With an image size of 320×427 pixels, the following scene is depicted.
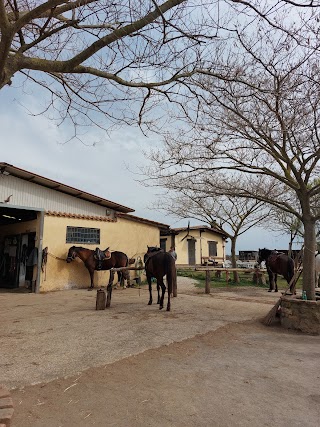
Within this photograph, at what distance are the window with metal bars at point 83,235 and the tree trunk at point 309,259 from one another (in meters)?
9.11

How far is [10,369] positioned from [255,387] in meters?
2.90

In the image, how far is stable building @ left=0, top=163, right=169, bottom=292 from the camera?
11.8 meters

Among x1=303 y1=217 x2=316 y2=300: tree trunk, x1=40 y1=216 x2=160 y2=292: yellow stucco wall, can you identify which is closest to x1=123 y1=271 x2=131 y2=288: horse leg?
x1=40 y1=216 x2=160 y2=292: yellow stucco wall

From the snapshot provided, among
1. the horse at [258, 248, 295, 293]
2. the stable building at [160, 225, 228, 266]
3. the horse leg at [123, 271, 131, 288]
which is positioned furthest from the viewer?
the stable building at [160, 225, 228, 266]

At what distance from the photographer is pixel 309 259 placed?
678 cm

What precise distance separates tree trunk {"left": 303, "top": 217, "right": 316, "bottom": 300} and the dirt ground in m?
1.10

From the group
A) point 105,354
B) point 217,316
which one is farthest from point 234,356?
point 217,316

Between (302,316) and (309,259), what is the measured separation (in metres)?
1.30

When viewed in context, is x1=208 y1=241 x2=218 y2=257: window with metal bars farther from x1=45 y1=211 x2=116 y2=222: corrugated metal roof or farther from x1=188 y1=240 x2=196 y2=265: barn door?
x1=45 y1=211 x2=116 y2=222: corrugated metal roof

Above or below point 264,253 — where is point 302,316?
below

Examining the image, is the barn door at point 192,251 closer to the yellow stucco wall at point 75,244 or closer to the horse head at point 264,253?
the yellow stucco wall at point 75,244

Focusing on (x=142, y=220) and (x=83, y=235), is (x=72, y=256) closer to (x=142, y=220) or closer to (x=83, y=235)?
(x=83, y=235)

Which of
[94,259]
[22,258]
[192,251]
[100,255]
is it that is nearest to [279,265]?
[100,255]

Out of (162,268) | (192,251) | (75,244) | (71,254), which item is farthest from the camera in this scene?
(192,251)
